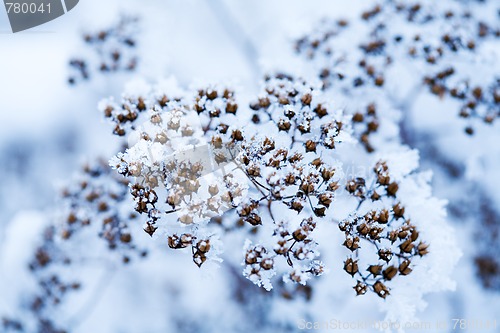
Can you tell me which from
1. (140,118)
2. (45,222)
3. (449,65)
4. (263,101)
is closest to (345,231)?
(263,101)

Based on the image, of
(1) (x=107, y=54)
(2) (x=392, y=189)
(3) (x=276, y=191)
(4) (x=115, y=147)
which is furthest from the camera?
(1) (x=107, y=54)

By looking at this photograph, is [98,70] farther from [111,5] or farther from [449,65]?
[449,65]

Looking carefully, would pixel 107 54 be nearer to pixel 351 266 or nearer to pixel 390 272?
pixel 351 266

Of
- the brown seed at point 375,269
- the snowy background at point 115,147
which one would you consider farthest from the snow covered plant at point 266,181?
the snowy background at point 115,147

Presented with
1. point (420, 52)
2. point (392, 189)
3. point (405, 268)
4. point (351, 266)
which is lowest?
point (405, 268)

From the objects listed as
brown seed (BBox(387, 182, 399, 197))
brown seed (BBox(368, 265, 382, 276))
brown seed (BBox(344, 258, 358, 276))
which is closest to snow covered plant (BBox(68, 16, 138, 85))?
brown seed (BBox(387, 182, 399, 197))

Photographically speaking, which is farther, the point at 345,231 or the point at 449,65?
the point at 449,65

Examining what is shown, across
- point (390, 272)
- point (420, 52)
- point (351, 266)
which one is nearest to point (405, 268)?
point (390, 272)

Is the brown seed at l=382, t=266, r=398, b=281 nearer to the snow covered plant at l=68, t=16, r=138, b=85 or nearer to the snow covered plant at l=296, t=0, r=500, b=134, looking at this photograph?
the snow covered plant at l=296, t=0, r=500, b=134
